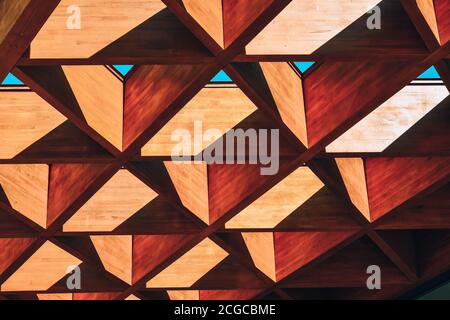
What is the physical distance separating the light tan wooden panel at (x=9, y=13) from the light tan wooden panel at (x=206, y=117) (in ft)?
24.5

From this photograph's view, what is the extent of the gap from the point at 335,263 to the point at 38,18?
20.8m

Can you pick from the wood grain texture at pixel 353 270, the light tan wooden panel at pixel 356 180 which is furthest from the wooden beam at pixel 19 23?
the wood grain texture at pixel 353 270

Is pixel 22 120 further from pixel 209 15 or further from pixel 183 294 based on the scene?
pixel 183 294

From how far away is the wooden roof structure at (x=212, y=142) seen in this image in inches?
721

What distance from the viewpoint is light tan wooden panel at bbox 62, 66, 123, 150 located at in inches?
810

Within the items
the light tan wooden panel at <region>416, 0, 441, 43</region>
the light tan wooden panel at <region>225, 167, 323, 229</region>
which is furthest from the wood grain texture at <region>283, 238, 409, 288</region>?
the light tan wooden panel at <region>416, 0, 441, 43</region>

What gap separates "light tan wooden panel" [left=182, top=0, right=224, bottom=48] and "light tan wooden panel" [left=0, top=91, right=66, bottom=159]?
22.4 ft

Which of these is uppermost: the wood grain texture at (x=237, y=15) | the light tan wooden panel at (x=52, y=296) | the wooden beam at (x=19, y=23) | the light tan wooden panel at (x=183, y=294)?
the wood grain texture at (x=237, y=15)

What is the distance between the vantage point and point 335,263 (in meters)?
32.9

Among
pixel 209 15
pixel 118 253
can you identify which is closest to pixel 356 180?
pixel 118 253

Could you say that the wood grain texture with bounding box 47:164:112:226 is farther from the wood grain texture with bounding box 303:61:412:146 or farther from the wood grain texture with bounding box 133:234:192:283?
the wood grain texture with bounding box 303:61:412:146

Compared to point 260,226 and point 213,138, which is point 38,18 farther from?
point 260,226

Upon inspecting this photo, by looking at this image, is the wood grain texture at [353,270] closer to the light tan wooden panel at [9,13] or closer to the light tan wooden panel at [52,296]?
the light tan wooden panel at [52,296]
